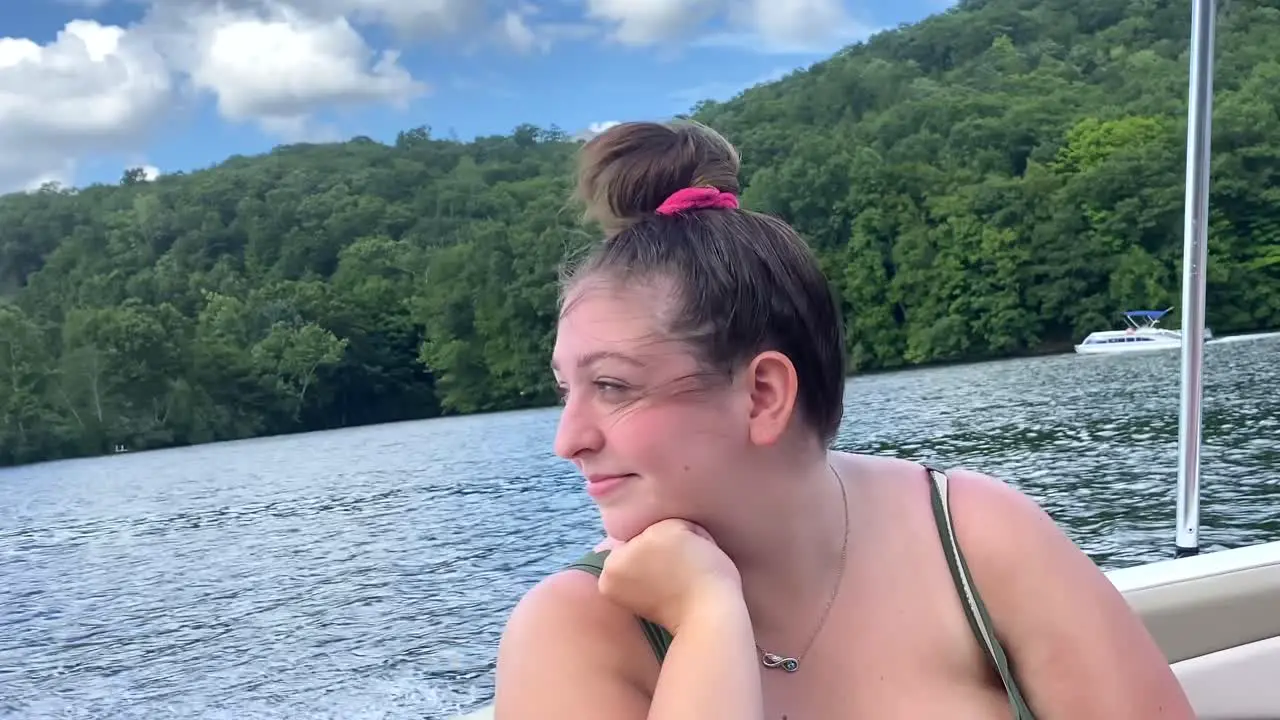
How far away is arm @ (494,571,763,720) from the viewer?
22.9 inches

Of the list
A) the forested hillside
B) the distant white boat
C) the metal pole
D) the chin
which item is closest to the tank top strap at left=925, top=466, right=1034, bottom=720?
the chin

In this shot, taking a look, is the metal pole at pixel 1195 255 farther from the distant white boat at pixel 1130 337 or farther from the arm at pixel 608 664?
the distant white boat at pixel 1130 337

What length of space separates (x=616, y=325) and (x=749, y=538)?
0.54 ft

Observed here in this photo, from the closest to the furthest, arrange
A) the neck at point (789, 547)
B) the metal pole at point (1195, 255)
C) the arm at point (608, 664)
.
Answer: the arm at point (608, 664) → the neck at point (789, 547) → the metal pole at point (1195, 255)

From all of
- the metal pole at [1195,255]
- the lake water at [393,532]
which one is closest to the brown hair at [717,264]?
the lake water at [393,532]

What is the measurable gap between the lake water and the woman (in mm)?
374

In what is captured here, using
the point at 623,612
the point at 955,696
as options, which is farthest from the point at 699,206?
the point at 955,696

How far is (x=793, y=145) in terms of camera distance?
515 centimetres

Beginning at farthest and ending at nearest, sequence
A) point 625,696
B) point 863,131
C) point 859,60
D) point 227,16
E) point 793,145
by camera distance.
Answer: point 227,16 → point 863,131 → point 859,60 → point 793,145 → point 625,696

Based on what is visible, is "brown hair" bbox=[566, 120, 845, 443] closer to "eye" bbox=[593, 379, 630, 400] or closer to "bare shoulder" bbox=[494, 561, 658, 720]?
"eye" bbox=[593, 379, 630, 400]

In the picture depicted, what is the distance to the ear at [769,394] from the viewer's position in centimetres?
66

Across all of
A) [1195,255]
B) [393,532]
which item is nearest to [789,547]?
[1195,255]

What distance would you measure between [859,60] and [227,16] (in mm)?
10343

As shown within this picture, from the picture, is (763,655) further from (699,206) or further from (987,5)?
(987,5)
